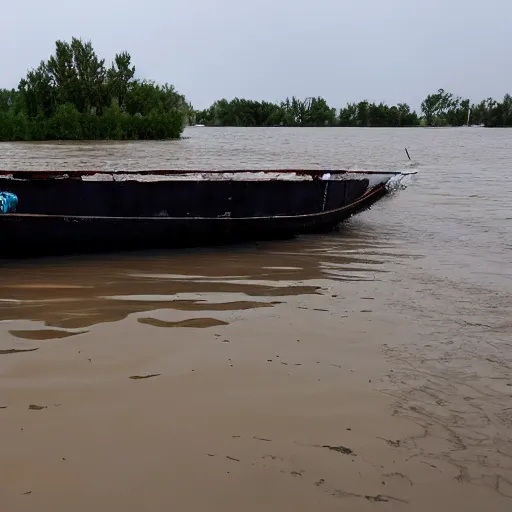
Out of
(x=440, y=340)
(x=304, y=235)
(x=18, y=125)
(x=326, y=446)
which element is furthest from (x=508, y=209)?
(x=18, y=125)

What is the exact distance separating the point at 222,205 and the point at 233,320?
2.77 meters

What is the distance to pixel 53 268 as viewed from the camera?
180 inches

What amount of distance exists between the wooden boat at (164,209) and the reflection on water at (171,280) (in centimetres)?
20

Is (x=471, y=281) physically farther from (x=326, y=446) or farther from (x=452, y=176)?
(x=452, y=176)

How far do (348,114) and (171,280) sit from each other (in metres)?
89.5

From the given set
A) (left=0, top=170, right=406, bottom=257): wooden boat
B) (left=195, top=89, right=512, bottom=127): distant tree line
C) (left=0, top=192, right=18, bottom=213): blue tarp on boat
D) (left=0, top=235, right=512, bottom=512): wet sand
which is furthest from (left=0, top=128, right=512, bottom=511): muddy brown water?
(left=195, top=89, right=512, bottom=127): distant tree line

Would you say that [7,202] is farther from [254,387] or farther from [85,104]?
[85,104]

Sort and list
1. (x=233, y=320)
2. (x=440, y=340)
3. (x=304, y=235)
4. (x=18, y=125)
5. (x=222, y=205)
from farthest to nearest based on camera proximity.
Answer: (x=18, y=125) < (x=304, y=235) < (x=222, y=205) < (x=233, y=320) < (x=440, y=340)

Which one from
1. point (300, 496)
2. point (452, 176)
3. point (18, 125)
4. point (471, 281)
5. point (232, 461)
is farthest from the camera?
point (18, 125)

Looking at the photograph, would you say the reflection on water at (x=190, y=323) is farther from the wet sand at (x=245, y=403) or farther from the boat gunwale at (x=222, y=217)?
the boat gunwale at (x=222, y=217)

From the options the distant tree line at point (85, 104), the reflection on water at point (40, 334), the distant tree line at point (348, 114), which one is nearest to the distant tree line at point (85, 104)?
the distant tree line at point (85, 104)

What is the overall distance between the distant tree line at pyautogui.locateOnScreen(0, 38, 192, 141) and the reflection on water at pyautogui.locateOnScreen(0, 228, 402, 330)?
92.8 feet

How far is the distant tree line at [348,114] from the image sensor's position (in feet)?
264

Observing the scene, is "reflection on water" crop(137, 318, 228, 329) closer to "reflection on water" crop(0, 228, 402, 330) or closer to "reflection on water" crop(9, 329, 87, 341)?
"reflection on water" crop(0, 228, 402, 330)
